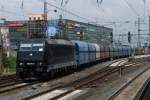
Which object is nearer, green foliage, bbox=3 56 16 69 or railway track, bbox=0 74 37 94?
railway track, bbox=0 74 37 94

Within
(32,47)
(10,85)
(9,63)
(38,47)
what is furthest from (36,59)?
(9,63)

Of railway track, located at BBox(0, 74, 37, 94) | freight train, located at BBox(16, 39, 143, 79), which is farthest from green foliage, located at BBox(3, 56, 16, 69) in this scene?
railway track, located at BBox(0, 74, 37, 94)

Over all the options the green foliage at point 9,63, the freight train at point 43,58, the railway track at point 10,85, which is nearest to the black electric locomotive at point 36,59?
the freight train at point 43,58

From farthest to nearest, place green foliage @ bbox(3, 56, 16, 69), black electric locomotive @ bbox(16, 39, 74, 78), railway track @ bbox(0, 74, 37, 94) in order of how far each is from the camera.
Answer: green foliage @ bbox(3, 56, 16, 69)
black electric locomotive @ bbox(16, 39, 74, 78)
railway track @ bbox(0, 74, 37, 94)

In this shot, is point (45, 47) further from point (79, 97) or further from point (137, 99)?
point (137, 99)

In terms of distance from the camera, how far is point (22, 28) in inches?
5217

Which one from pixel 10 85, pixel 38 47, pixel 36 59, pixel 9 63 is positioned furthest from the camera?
pixel 9 63

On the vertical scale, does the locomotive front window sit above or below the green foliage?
above

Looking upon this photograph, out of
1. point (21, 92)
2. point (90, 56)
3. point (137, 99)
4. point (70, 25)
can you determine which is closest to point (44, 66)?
point (21, 92)

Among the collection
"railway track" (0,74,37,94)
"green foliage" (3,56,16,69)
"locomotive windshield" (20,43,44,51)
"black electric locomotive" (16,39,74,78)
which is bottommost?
"railway track" (0,74,37,94)

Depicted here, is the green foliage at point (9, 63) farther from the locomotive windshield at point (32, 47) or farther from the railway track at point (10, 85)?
the railway track at point (10, 85)

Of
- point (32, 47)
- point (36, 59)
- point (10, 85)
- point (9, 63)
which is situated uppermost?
point (32, 47)

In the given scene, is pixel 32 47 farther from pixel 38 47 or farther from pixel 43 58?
pixel 43 58

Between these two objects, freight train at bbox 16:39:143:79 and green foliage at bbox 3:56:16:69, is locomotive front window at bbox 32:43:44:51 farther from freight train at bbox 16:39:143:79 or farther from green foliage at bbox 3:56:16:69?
green foliage at bbox 3:56:16:69
